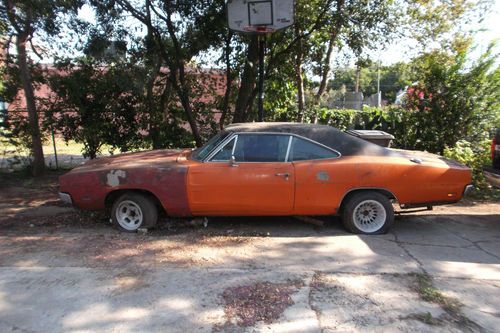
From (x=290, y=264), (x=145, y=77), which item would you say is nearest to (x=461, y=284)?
(x=290, y=264)

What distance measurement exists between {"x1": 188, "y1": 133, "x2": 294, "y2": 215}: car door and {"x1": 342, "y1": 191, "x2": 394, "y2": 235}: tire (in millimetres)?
784

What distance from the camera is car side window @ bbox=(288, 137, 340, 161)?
5551 millimetres

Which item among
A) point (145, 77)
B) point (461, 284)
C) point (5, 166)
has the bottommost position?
point (461, 284)

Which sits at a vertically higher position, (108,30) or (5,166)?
(108,30)

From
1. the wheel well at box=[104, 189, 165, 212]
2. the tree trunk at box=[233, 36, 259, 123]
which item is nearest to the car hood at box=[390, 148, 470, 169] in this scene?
the wheel well at box=[104, 189, 165, 212]

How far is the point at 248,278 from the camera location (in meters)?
4.13

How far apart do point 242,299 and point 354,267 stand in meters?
1.39

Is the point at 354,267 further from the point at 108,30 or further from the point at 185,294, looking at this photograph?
the point at 108,30

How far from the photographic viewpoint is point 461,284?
4.09 m

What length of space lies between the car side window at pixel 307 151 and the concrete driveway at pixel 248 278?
1.01m

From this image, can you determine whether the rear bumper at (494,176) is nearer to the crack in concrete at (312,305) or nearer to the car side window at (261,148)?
the car side window at (261,148)

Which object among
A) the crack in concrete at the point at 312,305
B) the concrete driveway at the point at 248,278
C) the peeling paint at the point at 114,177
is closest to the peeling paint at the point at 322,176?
the concrete driveway at the point at 248,278

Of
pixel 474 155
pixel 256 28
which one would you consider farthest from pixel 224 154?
pixel 474 155

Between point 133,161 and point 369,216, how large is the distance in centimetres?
327
